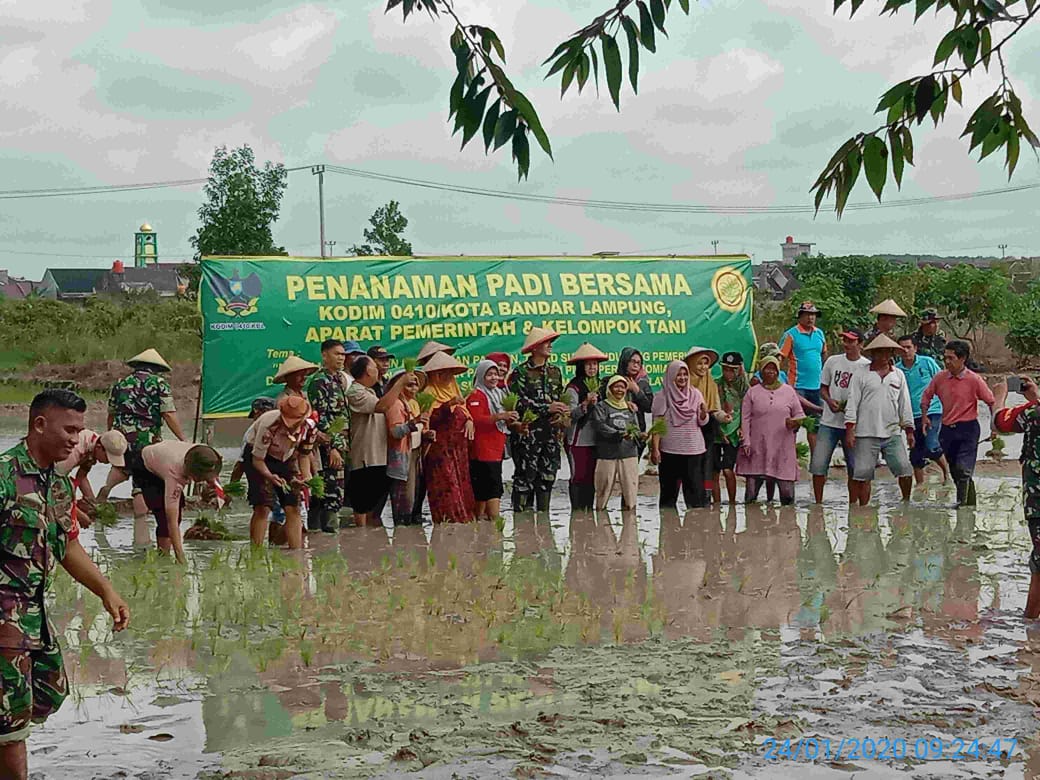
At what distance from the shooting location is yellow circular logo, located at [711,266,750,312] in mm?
16875

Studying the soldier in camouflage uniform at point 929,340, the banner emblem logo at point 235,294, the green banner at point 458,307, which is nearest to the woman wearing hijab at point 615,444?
the green banner at point 458,307

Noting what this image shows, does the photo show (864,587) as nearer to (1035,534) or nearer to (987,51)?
(1035,534)

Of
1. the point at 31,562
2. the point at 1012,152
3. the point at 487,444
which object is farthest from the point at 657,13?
the point at 487,444

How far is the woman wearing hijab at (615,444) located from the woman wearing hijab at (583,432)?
3.9 inches

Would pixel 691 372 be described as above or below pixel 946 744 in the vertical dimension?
above

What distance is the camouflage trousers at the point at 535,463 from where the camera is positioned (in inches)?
509

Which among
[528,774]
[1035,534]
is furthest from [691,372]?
[528,774]

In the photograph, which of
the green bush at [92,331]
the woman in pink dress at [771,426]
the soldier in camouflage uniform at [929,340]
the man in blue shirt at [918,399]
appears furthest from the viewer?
the green bush at [92,331]

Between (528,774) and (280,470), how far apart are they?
5482 millimetres

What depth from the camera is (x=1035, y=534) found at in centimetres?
797

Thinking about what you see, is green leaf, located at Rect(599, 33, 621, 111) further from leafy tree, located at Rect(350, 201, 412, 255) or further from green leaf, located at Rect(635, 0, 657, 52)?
A: leafy tree, located at Rect(350, 201, 412, 255)

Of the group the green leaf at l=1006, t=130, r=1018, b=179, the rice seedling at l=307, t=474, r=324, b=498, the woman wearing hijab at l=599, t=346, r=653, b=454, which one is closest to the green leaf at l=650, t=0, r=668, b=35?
the green leaf at l=1006, t=130, r=1018, b=179

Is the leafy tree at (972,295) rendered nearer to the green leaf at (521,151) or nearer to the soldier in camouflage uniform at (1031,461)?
the soldier in camouflage uniform at (1031,461)

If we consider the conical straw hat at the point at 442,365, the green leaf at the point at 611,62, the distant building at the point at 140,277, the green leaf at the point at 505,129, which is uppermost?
the distant building at the point at 140,277
